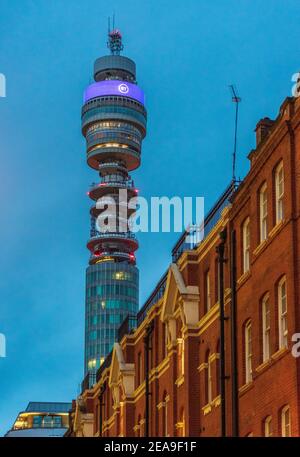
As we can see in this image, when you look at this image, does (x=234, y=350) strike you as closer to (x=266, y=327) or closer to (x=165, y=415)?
(x=266, y=327)

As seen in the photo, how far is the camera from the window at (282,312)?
37.0m

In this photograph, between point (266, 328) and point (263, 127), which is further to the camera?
point (263, 127)

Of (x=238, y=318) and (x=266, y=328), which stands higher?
(x=238, y=318)

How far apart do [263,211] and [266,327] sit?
430cm

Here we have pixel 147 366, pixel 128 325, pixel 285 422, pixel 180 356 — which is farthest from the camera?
pixel 128 325

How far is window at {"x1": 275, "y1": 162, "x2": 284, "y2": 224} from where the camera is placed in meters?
38.6

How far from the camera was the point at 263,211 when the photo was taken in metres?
41.2

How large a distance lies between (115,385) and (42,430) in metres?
87.7

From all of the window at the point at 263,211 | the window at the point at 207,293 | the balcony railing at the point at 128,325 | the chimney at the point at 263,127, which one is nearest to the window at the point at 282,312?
the window at the point at 263,211

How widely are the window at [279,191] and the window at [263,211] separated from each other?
1.53 m

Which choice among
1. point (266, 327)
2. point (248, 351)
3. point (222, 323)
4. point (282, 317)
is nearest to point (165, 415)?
point (222, 323)

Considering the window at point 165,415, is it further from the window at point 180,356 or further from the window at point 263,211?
the window at point 263,211

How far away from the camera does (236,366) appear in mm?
43750
